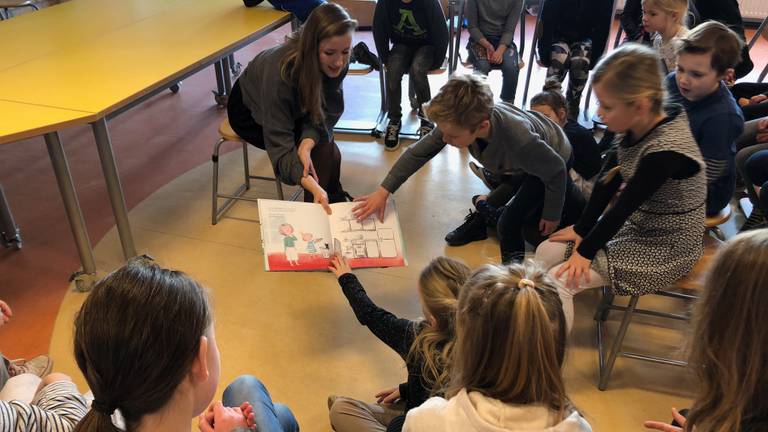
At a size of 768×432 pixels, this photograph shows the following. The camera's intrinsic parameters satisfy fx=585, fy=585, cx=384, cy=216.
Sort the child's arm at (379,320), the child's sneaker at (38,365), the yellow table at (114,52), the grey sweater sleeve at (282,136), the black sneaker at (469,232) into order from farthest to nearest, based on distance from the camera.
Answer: the black sneaker at (469,232)
the grey sweater sleeve at (282,136)
the yellow table at (114,52)
the child's sneaker at (38,365)
the child's arm at (379,320)

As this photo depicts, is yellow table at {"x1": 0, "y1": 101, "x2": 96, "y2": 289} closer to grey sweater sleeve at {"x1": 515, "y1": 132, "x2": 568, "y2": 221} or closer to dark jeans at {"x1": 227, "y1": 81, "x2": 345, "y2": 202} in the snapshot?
dark jeans at {"x1": 227, "y1": 81, "x2": 345, "y2": 202}

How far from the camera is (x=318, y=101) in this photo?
245cm

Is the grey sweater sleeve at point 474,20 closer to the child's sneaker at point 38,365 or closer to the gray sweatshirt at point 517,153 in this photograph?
the gray sweatshirt at point 517,153

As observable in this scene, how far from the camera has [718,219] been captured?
1.97 m

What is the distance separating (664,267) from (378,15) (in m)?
2.44

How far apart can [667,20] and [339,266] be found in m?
2.25

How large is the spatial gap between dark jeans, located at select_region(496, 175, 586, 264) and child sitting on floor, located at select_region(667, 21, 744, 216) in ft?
1.70

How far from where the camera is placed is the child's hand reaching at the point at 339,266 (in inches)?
70.6

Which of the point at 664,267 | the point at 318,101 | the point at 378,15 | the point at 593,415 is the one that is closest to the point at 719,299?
the point at 664,267

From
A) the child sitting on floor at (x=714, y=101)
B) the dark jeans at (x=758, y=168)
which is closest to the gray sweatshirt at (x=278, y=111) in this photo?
the child sitting on floor at (x=714, y=101)

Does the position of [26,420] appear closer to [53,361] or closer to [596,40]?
[53,361]

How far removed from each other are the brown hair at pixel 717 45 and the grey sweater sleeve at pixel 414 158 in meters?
0.92

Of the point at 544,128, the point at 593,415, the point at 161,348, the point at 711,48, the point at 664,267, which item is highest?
the point at 711,48

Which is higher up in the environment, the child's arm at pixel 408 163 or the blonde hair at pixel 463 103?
the blonde hair at pixel 463 103
